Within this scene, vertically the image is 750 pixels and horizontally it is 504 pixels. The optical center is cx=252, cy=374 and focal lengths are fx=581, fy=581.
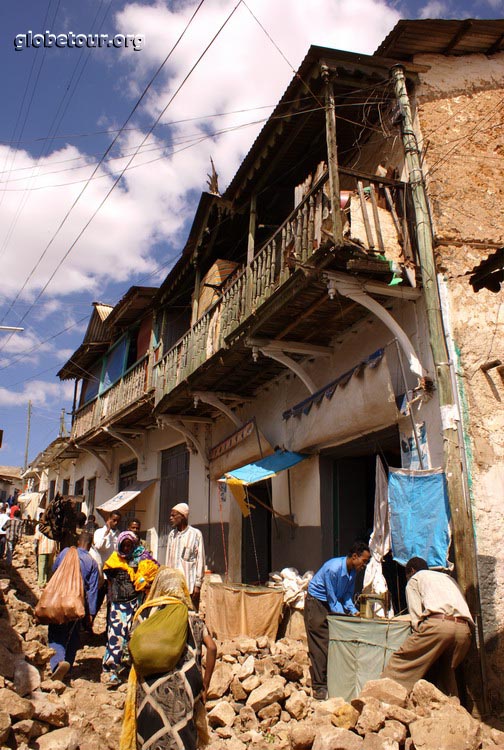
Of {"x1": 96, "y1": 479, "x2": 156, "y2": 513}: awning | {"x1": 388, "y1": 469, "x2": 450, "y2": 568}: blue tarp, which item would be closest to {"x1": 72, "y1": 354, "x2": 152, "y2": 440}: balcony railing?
{"x1": 96, "y1": 479, "x2": 156, "y2": 513}: awning

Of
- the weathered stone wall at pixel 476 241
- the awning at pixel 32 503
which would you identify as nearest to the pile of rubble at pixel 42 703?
the weathered stone wall at pixel 476 241

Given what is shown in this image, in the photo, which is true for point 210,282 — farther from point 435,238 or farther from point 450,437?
point 450,437

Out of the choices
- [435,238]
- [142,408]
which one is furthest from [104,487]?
[435,238]

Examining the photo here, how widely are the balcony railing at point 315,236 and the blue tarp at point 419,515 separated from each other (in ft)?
7.93

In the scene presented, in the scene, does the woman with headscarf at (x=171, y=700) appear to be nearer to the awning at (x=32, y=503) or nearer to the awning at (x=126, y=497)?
the awning at (x=126, y=497)

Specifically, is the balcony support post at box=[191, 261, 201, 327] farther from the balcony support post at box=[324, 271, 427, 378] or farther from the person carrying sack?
the person carrying sack

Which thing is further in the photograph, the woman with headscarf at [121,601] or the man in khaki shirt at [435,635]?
the woman with headscarf at [121,601]

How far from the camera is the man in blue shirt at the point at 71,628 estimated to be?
5.90m

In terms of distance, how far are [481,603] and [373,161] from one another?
5675mm

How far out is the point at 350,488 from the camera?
8.43m

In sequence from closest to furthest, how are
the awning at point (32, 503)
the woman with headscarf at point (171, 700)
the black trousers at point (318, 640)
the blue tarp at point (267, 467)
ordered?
1. the woman with headscarf at point (171, 700)
2. the black trousers at point (318, 640)
3. the blue tarp at point (267, 467)
4. the awning at point (32, 503)

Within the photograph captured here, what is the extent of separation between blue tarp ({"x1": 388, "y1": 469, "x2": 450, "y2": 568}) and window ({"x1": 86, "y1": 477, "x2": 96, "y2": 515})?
15.7 metres

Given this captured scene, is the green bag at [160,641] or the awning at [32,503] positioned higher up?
the awning at [32,503]

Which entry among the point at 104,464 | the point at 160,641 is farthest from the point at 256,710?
the point at 104,464
